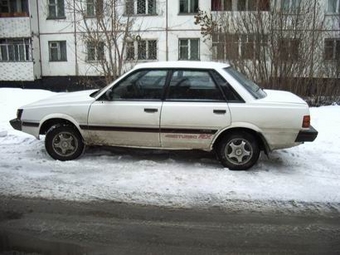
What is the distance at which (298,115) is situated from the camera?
18.9 ft

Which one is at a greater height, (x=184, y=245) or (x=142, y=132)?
(x=142, y=132)

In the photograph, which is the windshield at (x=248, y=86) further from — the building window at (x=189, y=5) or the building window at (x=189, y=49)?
the building window at (x=189, y=5)

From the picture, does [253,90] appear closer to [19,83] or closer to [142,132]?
[142,132]

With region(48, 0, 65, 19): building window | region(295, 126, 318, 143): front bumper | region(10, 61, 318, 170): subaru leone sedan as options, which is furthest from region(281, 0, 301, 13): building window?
region(48, 0, 65, 19): building window

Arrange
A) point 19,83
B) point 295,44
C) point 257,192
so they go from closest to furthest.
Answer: point 257,192 < point 295,44 < point 19,83

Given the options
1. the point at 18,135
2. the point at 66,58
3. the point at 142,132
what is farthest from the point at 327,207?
the point at 66,58

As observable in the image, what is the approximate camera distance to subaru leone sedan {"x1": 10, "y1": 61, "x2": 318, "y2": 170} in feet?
19.1

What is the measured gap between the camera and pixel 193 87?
604 centimetres

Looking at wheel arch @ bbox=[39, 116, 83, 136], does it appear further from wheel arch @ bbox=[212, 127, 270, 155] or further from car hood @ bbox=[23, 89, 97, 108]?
wheel arch @ bbox=[212, 127, 270, 155]

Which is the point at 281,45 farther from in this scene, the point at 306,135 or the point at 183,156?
the point at 306,135

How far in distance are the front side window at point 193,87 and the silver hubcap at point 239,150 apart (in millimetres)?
707

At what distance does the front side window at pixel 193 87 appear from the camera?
5.98m

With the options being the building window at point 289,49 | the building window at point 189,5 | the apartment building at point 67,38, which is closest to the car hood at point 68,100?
the building window at point 289,49

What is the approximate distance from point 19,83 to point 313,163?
22.0 m
